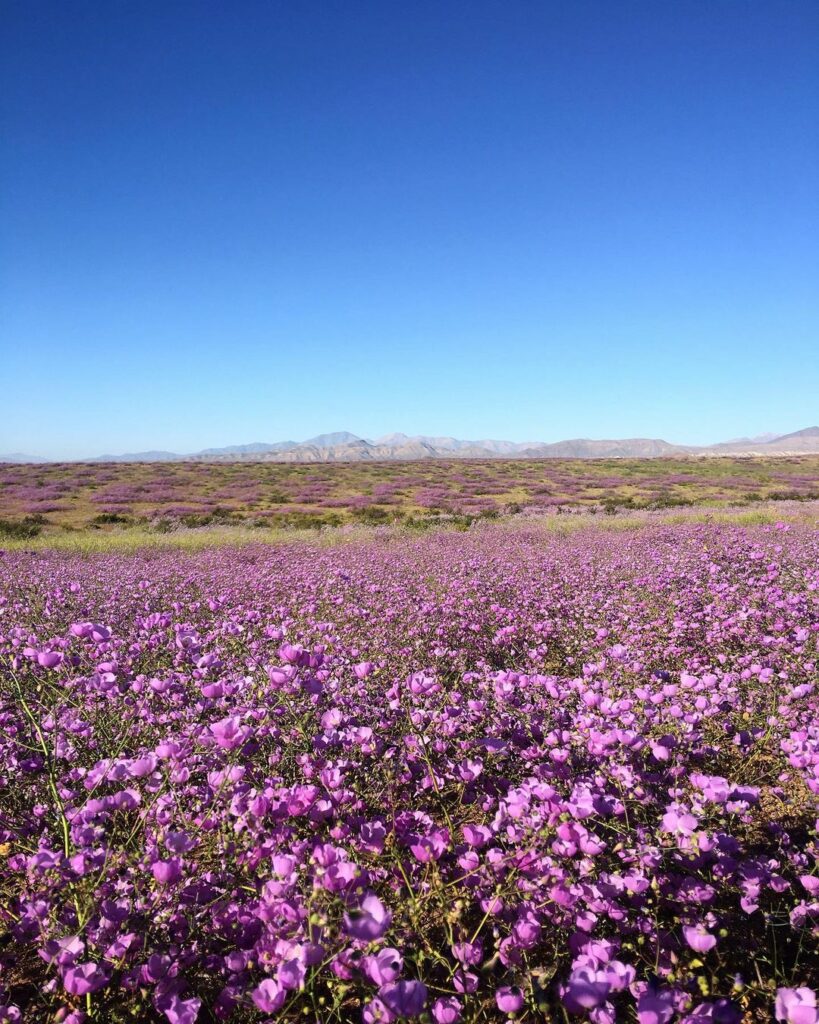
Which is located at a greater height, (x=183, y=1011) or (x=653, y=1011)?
(x=653, y=1011)

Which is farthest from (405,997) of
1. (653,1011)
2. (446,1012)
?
(653,1011)

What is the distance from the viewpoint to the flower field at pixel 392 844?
1.40 m

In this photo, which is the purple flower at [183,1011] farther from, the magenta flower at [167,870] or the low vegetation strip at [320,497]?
the low vegetation strip at [320,497]

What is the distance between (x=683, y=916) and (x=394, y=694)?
1.36 m

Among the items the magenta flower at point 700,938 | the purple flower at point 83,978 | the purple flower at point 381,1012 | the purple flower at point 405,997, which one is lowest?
the magenta flower at point 700,938

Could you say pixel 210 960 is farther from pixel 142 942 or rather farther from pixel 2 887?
pixel 2 887

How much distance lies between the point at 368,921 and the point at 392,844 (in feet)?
2.56

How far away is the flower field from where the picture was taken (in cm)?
140

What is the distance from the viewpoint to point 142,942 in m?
1.60

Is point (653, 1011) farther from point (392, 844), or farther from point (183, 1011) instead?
point (183, 1011)

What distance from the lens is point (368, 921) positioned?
3.74 ft

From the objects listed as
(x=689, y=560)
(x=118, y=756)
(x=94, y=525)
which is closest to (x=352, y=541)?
(x=689, y=560)

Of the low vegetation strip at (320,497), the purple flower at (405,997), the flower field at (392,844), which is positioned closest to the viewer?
the purple flower at (405,997)

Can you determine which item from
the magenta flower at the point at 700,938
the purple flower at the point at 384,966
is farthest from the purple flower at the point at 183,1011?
the magenta flower at the point at 700,938
